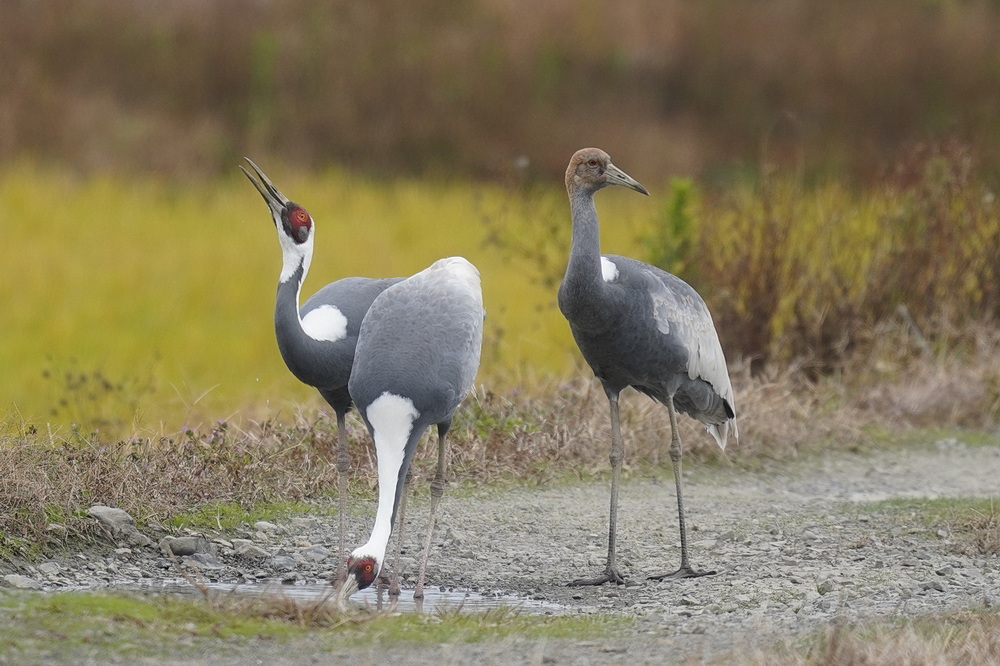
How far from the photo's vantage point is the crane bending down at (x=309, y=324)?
19.2ft

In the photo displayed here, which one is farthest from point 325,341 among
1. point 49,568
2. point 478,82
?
point 478,82

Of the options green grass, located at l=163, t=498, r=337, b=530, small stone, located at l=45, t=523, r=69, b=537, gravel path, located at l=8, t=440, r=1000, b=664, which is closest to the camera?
gravel path, located at l=8, t=440, r=1000, b=664

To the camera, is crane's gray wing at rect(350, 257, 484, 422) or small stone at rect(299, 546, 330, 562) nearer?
crane's gray wing at rect(350, 257, 484, 422)

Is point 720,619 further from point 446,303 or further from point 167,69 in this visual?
point 167,69

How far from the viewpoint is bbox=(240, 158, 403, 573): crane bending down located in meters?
5.86

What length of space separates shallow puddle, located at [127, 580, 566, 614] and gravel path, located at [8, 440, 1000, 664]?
0.08 metres

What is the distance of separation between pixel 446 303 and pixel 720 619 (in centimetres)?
155

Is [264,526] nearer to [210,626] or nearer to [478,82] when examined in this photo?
[210,626]

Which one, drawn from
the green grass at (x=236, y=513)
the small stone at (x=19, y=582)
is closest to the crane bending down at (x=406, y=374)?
the green grass at (x=236, y=513)

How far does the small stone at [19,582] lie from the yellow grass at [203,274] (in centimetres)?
241

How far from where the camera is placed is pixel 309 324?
20.1ft

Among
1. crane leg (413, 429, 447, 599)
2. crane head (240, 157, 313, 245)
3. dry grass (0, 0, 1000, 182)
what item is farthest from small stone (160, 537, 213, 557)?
dry grass (0, 0, 1000, 182)

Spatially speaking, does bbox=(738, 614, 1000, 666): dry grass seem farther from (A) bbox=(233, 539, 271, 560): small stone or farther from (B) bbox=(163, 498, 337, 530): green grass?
(B) bbox=(163, 498, 337, 530): green grass

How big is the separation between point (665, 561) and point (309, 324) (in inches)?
68.0
